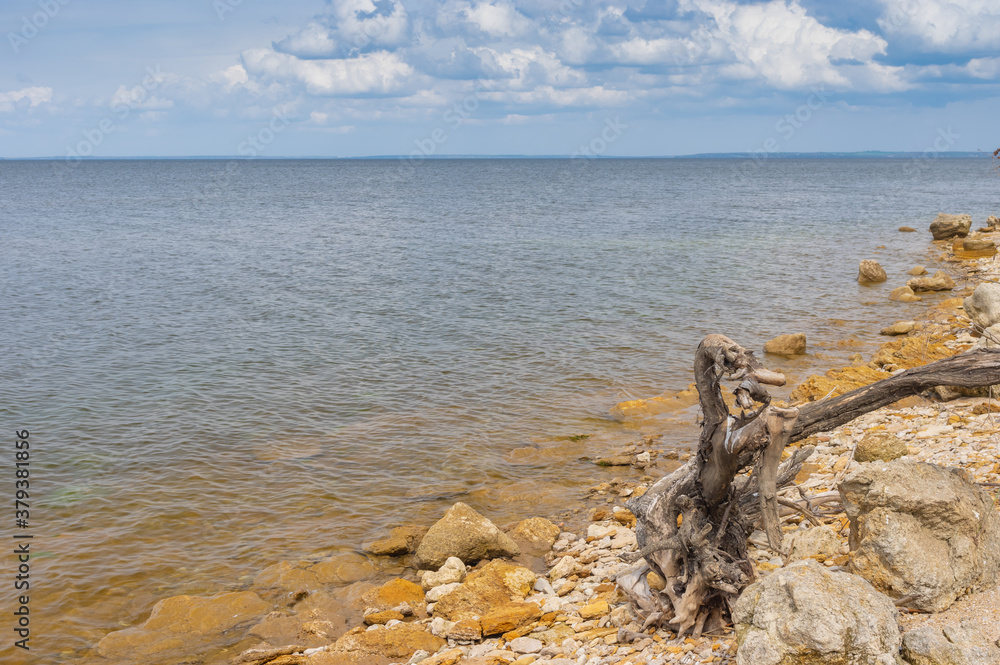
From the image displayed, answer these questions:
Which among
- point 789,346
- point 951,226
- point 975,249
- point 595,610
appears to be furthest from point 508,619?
point 951,226

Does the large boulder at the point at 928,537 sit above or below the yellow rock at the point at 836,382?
above

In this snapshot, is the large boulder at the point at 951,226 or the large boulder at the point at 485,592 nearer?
the large boulder at the point at 485,592

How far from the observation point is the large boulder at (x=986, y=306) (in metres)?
14.0

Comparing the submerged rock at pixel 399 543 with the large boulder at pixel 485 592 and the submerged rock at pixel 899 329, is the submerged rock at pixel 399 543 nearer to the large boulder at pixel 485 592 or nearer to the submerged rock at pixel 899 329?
the large boulder at pixel 485 592

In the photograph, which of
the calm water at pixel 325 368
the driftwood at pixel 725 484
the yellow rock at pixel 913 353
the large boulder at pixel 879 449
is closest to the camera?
the driftwood at pixel 725 484

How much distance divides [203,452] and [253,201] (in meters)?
71.0

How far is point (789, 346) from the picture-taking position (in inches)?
723

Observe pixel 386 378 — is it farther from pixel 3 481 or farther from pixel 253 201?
pixel 253 201

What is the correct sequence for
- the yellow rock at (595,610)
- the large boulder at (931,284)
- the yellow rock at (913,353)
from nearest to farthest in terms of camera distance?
the yellow rock at (595,610) → the yellow rock at (913,353) → the large boulder at (931,284)

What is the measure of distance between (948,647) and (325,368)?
50.8ft

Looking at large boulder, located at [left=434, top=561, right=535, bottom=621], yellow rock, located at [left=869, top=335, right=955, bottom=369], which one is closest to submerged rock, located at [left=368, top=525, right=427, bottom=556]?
large boulder, located at [left=434, top=561, right=535, bottom=621]

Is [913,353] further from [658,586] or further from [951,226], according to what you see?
[951,226]

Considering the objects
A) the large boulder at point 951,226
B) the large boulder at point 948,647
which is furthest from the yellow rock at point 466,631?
the large boulder at point 951,226

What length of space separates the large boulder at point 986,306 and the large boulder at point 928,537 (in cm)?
998
